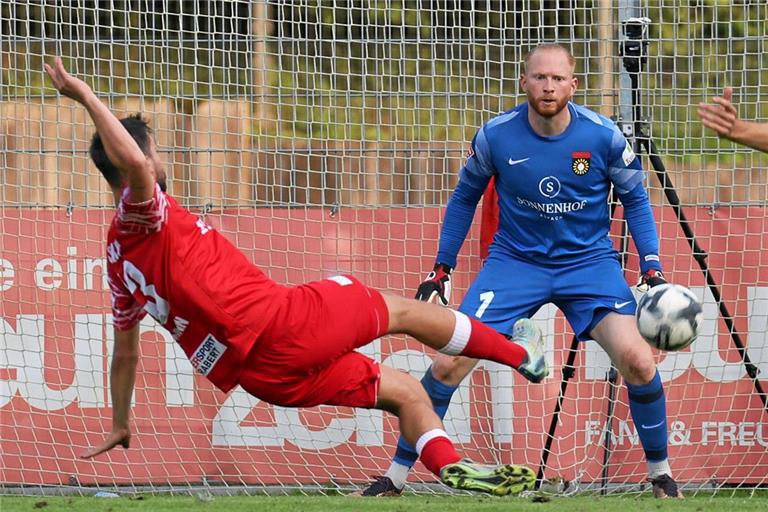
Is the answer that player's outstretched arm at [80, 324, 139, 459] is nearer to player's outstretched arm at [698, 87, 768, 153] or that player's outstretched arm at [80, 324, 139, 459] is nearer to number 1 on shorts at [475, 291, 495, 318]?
number 1 on shorts at [475, 291, 495, 318]

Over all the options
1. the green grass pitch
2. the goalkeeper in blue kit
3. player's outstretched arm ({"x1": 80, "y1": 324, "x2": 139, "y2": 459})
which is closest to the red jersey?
player's outstretched arm ({"x1": 80, "y1": 324, "x2": 139, "y2": 459})

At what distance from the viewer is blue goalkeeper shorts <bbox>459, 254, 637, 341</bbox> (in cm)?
630

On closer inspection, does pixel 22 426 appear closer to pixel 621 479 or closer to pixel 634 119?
pixel 621 479

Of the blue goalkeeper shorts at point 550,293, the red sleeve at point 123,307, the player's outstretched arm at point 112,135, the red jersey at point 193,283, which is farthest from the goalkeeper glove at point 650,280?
the player's outstretched arm at point 112,135

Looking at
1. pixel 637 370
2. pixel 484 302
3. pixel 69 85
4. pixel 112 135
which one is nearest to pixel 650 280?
pixel 637 370

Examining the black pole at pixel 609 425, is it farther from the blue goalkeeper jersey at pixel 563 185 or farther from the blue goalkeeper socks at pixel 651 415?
the blue goalkeeper jersey at pixel 563 185

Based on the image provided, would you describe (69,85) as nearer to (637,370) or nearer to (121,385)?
(121,385)

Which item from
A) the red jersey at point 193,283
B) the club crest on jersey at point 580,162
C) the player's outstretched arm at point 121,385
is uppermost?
the club crest on jersey at point 580,162

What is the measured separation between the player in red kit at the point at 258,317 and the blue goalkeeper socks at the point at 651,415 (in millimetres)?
1540

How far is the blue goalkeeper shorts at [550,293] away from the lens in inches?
248

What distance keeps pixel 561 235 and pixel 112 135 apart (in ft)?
8.65

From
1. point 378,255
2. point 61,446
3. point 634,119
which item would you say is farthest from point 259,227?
point 634,119

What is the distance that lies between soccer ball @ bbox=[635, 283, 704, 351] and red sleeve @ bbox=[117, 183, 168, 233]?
88.2 inches

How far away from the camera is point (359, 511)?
5.64 meters
